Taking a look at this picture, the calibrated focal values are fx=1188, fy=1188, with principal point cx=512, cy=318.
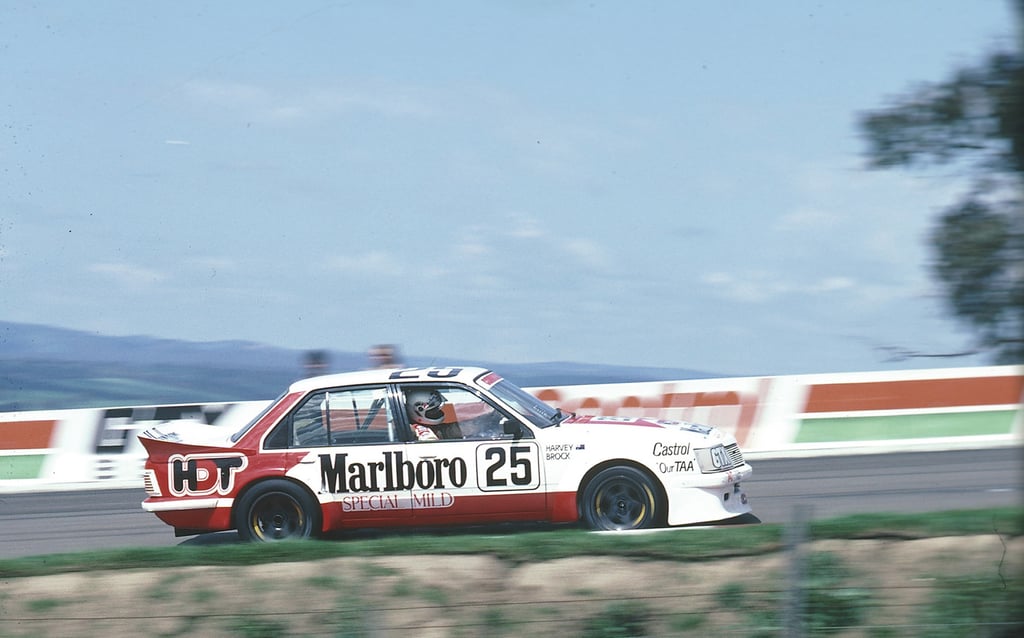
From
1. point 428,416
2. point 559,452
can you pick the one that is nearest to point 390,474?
point 428,416

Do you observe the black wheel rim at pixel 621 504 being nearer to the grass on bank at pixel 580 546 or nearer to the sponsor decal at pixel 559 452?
the sponsor decal at pixel 559 452

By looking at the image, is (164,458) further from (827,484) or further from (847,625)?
(827,484)

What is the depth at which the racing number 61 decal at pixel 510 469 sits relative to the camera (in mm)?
9555

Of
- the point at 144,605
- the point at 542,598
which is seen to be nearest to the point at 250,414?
the point at 144,605

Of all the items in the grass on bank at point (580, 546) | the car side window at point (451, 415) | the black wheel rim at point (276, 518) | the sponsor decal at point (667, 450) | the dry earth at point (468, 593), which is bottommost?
the dry earth at point (468, 593)

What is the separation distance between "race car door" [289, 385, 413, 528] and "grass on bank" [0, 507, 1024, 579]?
0.95 m

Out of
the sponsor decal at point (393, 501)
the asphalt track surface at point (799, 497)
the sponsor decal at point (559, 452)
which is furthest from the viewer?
the asphalt track surface at point (799, 497)

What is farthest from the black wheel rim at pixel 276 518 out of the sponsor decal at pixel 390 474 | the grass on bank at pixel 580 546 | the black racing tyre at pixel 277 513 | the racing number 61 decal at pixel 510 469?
the racing number 61 decal at pixel 510 469

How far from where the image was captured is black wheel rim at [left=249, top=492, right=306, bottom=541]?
32.1 feet

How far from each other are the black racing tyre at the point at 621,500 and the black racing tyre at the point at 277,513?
2.25 meters

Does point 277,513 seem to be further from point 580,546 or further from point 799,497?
point 799,497

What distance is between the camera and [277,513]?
9.87 metres

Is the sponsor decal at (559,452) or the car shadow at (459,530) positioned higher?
the sponsor decal at (559,452)

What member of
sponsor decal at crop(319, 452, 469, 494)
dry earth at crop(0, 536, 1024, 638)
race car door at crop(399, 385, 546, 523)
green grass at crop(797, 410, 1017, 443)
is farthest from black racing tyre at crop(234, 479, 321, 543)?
green grass at crop(797, 410, 1017, 443)
